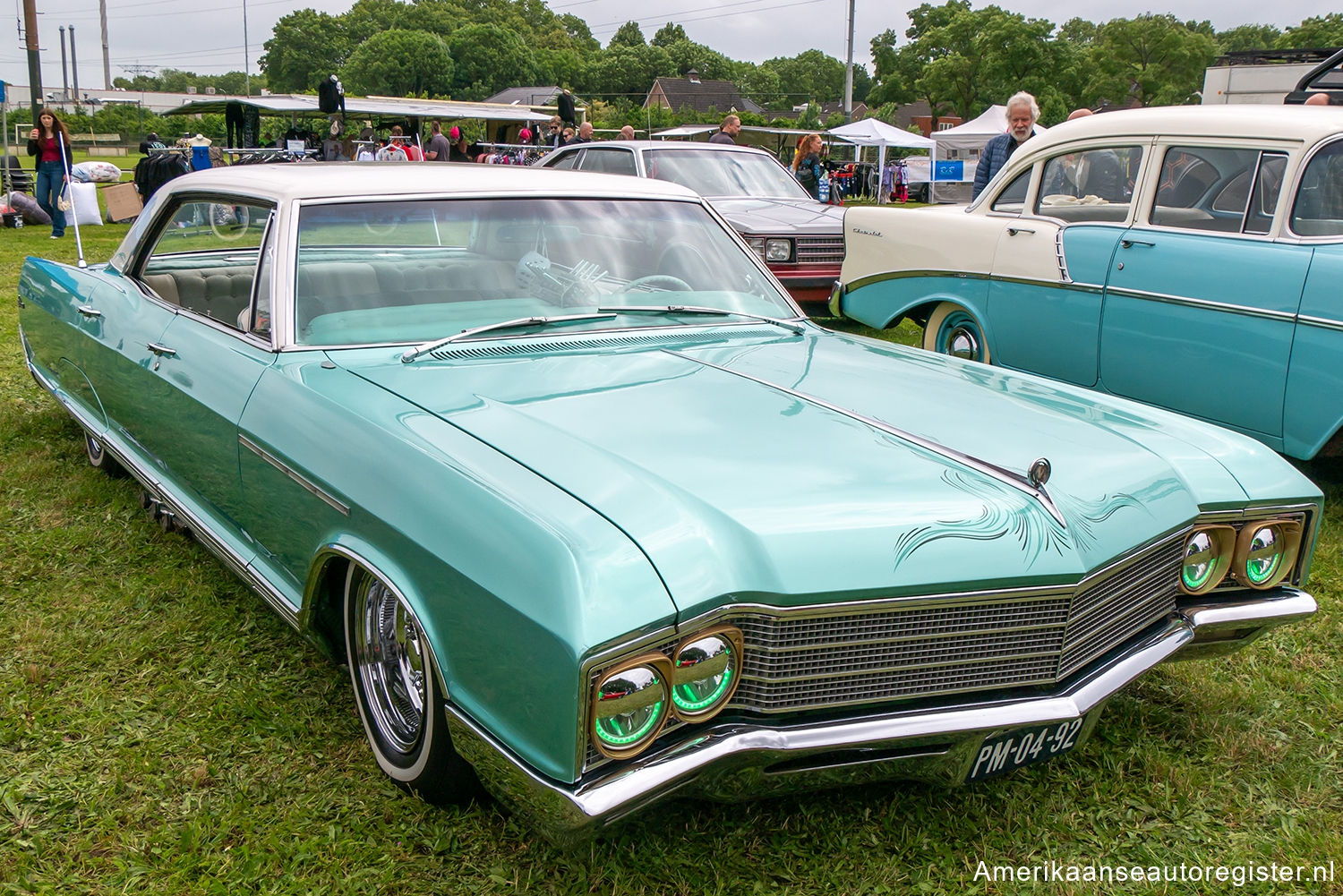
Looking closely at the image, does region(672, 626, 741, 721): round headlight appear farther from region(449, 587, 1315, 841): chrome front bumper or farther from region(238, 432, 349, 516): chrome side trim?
region(238, 432, 349, 516): chrome side trim

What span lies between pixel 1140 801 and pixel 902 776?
2.64 ft

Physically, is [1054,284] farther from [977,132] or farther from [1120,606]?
[977,132]

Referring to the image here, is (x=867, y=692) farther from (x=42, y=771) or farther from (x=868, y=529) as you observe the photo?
(x=42, y=771)

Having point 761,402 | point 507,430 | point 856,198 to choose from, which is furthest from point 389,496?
point 856,198

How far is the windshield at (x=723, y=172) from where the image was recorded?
8.77m

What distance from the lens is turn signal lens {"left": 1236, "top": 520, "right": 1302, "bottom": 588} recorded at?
243cm

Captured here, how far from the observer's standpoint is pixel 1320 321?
13.3 feet

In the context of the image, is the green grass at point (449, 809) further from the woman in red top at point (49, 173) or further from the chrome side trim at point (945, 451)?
the woman in red top at point (49, 173)

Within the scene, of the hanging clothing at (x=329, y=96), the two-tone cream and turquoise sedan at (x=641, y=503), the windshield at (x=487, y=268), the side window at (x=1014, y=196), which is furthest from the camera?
the hanging clothing at (x=329, y=96)

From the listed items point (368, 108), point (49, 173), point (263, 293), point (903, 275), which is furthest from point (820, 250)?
point (368, 108)

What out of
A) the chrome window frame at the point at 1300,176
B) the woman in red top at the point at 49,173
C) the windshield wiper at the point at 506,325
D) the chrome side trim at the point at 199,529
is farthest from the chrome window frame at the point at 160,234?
the woman in red top at the point at 49,173

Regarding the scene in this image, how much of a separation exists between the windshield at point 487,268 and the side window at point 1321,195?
2.42 meters

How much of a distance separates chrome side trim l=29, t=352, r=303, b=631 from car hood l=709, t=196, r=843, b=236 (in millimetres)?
4748

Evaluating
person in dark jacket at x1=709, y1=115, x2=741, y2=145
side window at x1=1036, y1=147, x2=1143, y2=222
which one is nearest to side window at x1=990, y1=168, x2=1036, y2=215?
side window at x1=1036, y1=147, x2=1143, y2=222
